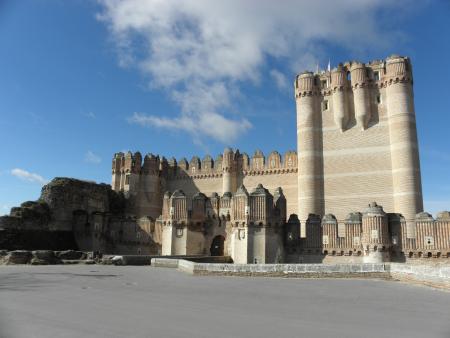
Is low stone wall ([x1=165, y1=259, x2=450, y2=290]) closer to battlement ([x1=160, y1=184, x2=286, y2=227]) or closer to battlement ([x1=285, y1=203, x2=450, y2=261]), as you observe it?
battlement ([x1=160, y1=184, x2=286, y2=227])

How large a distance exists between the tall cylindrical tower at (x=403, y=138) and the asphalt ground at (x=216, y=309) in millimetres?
18079

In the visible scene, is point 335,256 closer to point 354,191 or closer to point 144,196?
point 354,191

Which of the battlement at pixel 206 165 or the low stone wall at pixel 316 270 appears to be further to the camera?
the battlement at pixel 206 165

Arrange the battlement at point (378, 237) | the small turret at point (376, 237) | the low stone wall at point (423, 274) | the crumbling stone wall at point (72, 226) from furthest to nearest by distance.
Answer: the crumbling stone wall at point (72, 226) < the small turret at point (376, 237) < the battlement at point (378, 237) < the low stone wall at point (423, 274)

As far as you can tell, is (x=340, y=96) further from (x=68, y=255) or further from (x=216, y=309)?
(x=216, y=309)

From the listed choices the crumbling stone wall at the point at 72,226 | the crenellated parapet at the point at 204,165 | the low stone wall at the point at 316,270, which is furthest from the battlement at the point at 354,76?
Answer: the low stone wall at the point at 316,270

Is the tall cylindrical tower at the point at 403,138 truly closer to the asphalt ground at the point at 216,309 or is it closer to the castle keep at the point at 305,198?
the castle keep at the point at 305,198

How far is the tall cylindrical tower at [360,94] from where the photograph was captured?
33250mm

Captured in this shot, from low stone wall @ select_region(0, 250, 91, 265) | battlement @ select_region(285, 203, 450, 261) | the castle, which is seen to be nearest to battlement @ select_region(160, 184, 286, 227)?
the castle

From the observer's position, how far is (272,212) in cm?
2430

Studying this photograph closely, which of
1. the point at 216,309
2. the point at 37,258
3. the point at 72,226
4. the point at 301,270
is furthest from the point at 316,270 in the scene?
the point at 72,226

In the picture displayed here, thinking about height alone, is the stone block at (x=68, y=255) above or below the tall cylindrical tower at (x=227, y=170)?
below

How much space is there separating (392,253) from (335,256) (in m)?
3.25

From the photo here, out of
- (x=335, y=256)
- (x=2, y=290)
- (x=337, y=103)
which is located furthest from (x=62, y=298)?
(x=337, y=103)
